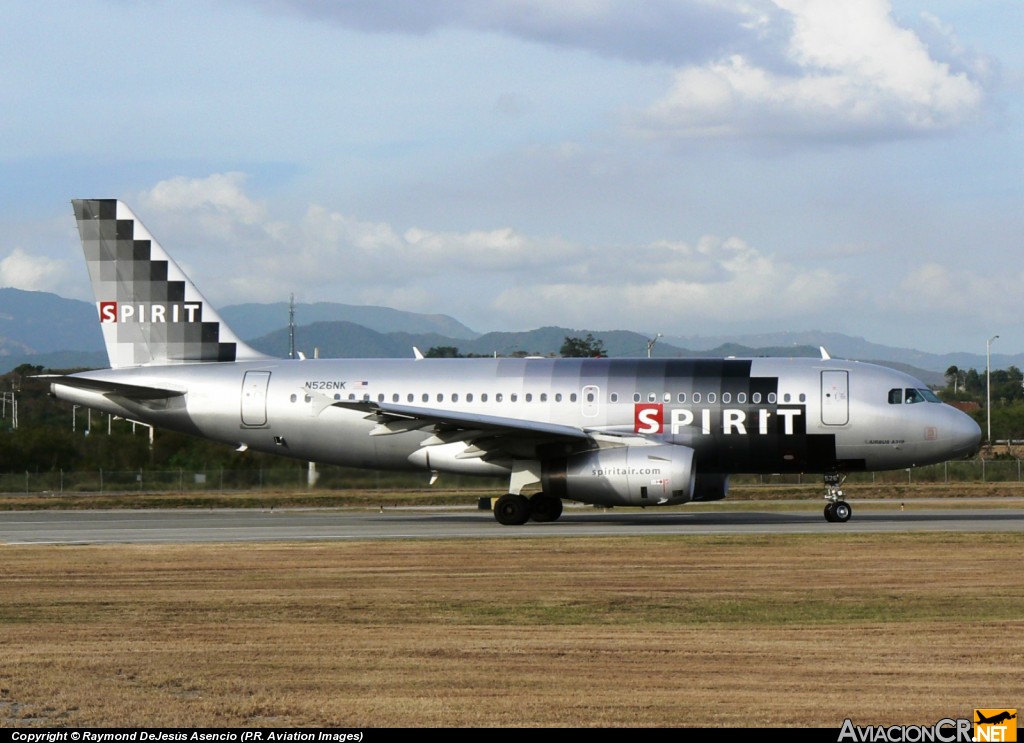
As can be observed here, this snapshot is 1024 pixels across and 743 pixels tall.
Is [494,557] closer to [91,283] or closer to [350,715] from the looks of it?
[350,715]

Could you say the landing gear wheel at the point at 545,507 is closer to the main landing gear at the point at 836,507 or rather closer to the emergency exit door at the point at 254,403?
the main landing gear at the point at 836,507

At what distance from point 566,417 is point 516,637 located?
18.2 metres

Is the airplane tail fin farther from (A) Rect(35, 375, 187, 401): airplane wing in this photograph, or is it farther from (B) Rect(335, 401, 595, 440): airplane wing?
(B) Rect(335, 401, 595, 440): airplane wing

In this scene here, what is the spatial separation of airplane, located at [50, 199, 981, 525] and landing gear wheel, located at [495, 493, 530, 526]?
0.03 meters

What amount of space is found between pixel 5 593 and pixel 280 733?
421 inches

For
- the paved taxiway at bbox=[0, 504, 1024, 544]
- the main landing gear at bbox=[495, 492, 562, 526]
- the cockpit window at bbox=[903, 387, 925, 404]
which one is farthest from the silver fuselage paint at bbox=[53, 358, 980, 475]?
the paved taxiway at bbox=[0, 504, 1024, 544]

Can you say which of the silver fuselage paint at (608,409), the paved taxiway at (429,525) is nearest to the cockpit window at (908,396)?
the silver fuselage paint at (608,409)

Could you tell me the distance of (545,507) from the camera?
3256 centimetres

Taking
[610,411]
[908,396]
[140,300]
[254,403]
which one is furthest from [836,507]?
[140,300]

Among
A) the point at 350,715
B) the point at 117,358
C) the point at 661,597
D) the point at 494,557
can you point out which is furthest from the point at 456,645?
the point at 117,358

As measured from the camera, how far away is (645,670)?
39.0ft

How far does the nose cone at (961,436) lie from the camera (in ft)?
104

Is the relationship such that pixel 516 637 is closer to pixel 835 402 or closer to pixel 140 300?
pixel 835 402

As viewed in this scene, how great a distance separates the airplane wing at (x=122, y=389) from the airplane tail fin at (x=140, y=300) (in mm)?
1385
